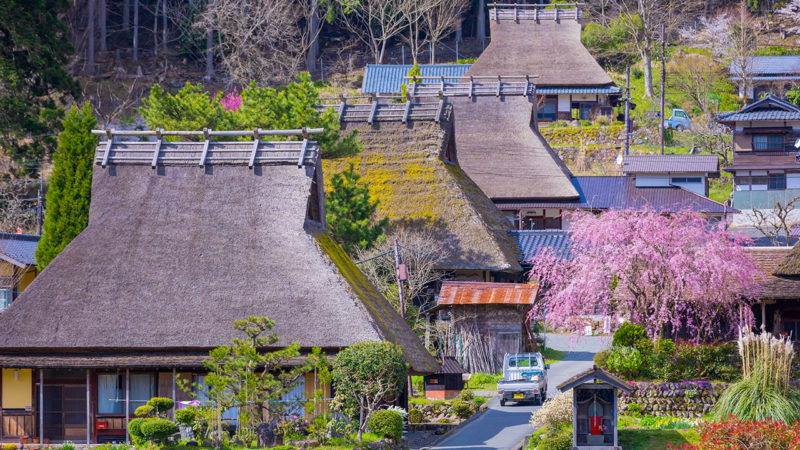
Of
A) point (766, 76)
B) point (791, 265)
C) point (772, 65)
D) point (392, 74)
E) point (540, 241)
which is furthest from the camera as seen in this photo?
point (772, 65)

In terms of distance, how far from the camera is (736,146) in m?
58.8

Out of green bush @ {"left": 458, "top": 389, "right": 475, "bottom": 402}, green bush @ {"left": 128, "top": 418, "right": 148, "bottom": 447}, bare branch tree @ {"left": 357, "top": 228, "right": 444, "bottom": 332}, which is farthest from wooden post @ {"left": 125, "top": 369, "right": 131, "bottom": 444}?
bare branch tree @ {"left": 357, "top": 228, "right": 444, "bottom": 332}

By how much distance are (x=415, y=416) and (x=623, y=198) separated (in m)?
27.4

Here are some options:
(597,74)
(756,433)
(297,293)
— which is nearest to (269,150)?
(297,293)

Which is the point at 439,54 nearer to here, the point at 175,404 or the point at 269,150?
the point at 269,150

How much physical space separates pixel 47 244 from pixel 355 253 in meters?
9.57

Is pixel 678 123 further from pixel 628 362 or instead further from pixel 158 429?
pixel 158 429

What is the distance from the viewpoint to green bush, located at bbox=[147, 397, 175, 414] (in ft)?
86.0

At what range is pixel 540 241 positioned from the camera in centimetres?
4572

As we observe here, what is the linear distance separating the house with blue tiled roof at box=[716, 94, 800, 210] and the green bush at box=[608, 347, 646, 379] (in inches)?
1225

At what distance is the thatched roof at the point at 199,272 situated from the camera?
27.0 metres

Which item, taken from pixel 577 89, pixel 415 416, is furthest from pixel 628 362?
pixel 577 89

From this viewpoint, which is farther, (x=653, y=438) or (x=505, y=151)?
(x=505, y=151)

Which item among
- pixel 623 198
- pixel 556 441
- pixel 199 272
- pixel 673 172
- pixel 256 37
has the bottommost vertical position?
pixel 556 441
